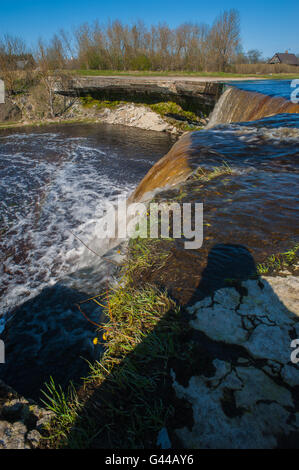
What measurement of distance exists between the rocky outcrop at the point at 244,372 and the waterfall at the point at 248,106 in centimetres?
709

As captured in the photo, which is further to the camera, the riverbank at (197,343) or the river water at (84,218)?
the river water at (84,218)

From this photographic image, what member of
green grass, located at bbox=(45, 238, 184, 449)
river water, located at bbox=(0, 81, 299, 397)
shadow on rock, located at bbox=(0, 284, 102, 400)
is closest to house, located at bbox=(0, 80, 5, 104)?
river water, located at bbox=(0, 81, 299, 397)

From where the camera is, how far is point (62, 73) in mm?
19438

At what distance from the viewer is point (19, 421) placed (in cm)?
124

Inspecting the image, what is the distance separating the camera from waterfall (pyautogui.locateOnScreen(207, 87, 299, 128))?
22.4ft

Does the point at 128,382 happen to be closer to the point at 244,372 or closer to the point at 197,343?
the point at 197,343

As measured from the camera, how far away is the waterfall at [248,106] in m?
6.81

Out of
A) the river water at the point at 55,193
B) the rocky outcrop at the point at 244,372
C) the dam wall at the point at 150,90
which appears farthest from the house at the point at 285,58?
the rocky outcrop at the point at 244,372

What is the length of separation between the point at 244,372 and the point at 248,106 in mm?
8804

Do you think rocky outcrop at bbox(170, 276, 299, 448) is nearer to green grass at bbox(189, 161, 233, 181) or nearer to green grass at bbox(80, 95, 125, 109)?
green grass at bbox(189, 161, 233, 181)

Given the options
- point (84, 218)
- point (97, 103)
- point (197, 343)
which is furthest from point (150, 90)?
point (197, 343)

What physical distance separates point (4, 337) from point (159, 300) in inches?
73.7

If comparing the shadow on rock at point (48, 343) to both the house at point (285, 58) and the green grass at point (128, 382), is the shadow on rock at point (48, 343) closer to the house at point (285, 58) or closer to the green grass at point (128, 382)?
the green grass at point (128, 382)

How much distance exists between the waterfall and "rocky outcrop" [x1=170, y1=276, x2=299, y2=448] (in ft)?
23.3
